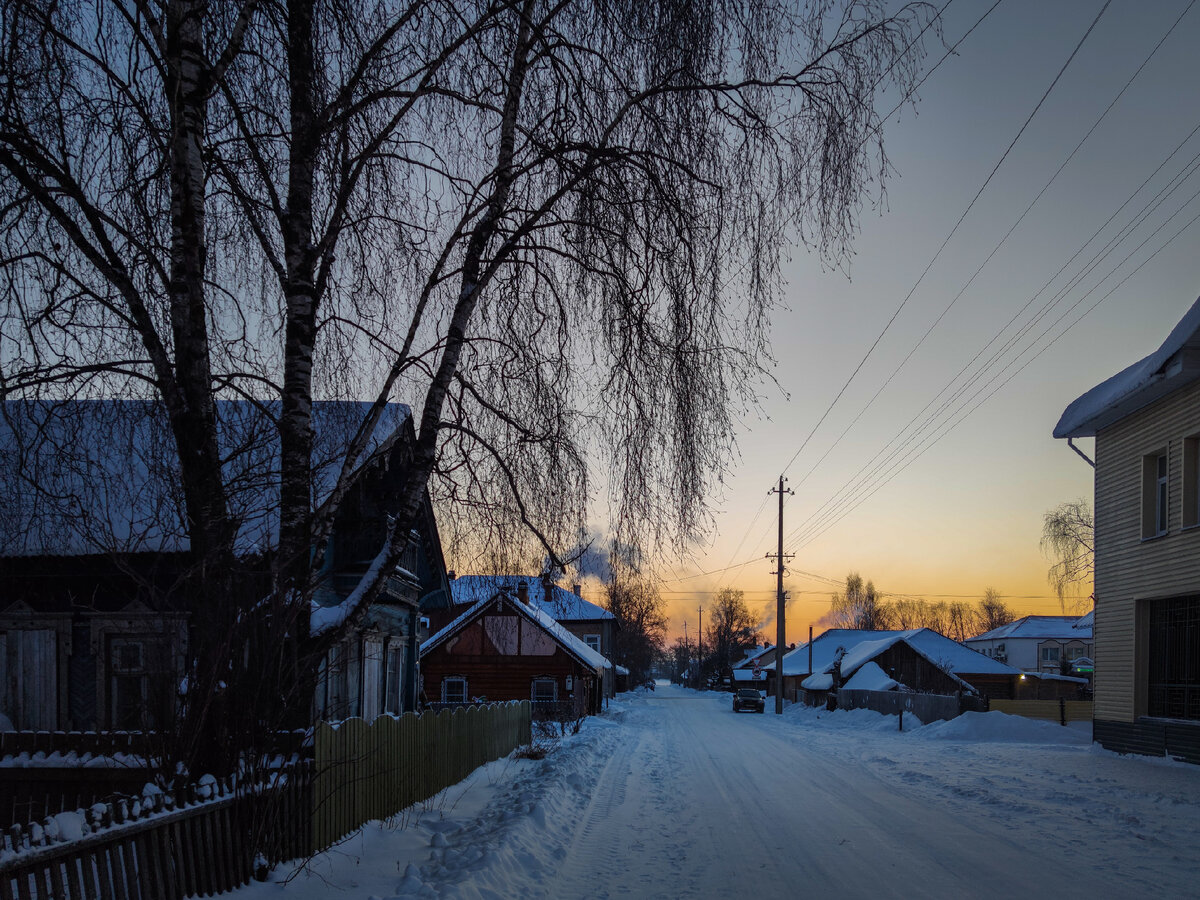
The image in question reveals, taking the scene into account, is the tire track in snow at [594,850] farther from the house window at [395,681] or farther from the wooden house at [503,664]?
the wooden house at [503,664]

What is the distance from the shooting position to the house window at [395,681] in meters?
19.6

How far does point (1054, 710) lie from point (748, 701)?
63.0 feet

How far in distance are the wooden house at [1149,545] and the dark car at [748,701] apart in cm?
3389

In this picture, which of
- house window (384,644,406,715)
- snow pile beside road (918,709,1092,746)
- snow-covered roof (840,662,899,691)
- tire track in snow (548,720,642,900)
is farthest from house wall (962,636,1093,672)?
tire track in snow (548,720,642,900)

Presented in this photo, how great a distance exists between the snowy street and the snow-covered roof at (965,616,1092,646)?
226 ft

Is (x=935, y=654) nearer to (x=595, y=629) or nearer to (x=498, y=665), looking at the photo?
(x=498, y=665)

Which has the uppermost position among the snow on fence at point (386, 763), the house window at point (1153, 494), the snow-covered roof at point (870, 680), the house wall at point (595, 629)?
the house window at point (1153, 494)

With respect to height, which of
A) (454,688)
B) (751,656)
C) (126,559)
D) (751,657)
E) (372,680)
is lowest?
(751,656)

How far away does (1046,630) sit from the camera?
8119 cm

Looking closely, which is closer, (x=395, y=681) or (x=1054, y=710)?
(x=395, y=681)

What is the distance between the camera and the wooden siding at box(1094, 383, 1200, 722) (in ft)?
57.5

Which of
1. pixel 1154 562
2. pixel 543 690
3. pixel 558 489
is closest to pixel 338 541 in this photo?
pixel 558 489

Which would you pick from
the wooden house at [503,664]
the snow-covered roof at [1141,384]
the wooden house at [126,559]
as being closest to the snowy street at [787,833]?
the wooden house at [126,559]

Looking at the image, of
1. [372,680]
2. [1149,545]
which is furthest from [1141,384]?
[372,680]
